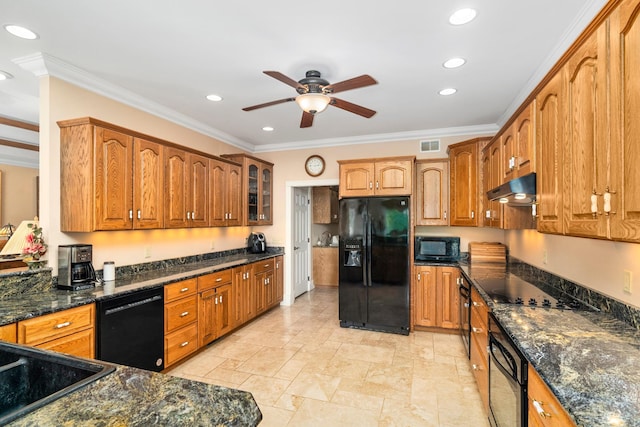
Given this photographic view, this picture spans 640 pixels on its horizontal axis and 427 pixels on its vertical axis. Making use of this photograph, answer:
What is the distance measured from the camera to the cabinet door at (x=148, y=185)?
9.77ft

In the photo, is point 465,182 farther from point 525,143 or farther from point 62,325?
point 62,325

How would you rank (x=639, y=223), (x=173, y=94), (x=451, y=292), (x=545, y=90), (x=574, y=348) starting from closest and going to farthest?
(x=639, y=223)
(x=574, y=348)
(x=545, y=90)
(x=173, y=94)
(x=451, y=292)

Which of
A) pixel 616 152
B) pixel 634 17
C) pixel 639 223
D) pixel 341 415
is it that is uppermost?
pixel 634 17

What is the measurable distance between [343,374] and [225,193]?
2.61 m

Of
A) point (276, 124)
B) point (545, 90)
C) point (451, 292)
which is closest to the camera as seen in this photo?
point (545, 90)

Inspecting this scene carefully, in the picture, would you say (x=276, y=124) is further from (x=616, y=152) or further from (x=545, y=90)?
(x=616, y=152)

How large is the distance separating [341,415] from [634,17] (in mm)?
2690

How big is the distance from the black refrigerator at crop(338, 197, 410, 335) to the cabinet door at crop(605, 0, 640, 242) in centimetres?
285

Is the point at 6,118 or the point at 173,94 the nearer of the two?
the point at 173,94

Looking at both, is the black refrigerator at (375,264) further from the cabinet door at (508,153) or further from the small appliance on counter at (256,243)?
the small appliance on counter at (256,243)

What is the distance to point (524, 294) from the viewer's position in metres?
2.35

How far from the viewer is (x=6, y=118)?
12.3ft

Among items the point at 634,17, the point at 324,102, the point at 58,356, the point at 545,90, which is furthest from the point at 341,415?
the point at 634,17

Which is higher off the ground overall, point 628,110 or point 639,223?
point 628,110
